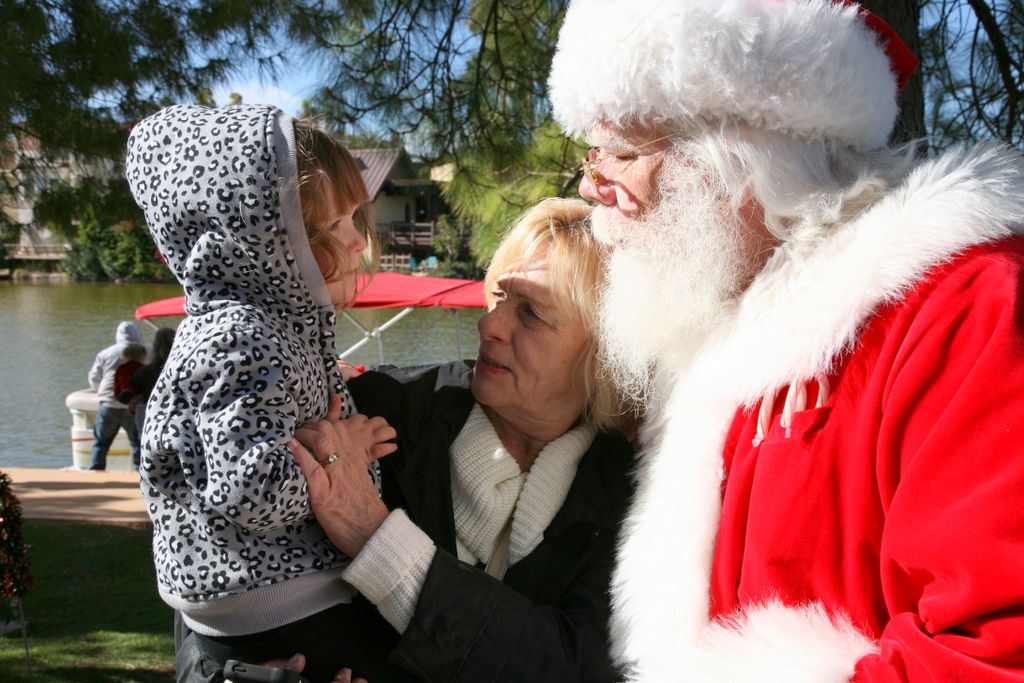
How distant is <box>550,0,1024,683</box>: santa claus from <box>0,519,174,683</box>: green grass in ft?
13.6

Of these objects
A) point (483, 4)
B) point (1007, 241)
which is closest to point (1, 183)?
point (483, 4)

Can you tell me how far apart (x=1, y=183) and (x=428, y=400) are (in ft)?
13.8

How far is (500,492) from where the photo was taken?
6.91ft

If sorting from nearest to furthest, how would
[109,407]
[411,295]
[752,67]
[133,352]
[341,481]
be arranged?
1. [752,67]
2. [341,481]
3. [109,407]
4. [133,352]
5. [411,295]

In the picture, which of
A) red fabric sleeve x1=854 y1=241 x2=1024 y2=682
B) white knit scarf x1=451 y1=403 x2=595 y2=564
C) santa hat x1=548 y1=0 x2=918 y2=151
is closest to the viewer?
red fabric sleeve x1=854 y1=241 x2=1024 y2=682

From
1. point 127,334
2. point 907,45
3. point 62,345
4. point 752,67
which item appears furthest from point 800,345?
point 62,345

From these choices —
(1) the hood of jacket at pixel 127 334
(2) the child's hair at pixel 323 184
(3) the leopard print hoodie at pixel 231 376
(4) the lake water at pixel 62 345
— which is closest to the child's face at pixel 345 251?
(2) the child's hair at pixel 323 184

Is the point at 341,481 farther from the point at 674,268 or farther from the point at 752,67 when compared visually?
the point at 752,67

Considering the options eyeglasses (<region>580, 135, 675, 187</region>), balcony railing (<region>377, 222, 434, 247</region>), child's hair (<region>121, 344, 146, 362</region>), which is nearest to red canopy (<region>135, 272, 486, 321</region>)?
child's hair (<region>121, 344, 146, 362</region>)

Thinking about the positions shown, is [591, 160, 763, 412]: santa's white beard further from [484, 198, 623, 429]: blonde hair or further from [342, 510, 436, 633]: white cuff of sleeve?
[342, 510, 436, 633]: white cuff of sleeve

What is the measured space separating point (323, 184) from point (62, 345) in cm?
2057

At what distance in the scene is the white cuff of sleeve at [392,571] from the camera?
1.80 metres

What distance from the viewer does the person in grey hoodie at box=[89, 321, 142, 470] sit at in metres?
10.9

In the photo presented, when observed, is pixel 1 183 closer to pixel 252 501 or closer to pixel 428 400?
pixel 428 400
